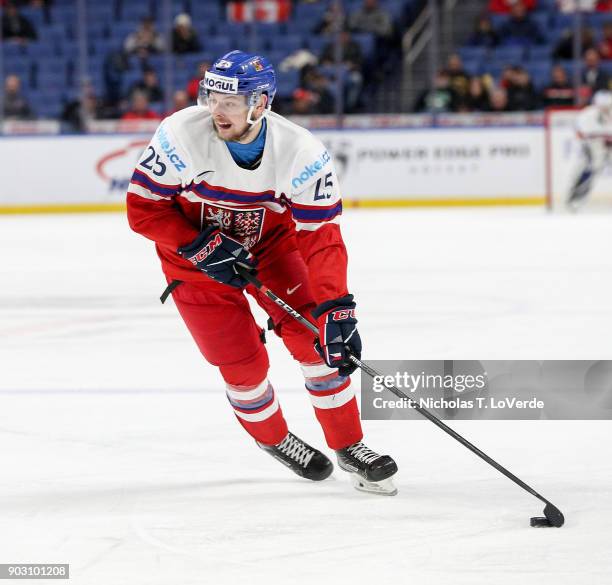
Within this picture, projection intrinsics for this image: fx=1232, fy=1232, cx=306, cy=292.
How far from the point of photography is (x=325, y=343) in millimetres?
2785

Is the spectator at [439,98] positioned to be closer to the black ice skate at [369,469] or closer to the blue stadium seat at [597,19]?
the blue stadium seat at [597,19]

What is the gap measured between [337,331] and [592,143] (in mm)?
8657

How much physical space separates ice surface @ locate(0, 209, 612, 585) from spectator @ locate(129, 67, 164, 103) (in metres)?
5.78

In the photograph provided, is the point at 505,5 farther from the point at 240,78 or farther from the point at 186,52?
the point at 240,78

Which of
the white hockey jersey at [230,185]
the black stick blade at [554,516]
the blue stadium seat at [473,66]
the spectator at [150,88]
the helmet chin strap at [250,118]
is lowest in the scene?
the black stick blade at [554,516]

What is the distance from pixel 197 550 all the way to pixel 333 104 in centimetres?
949

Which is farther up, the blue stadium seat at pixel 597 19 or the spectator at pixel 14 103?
the blue stadium seat at pixel 597 19

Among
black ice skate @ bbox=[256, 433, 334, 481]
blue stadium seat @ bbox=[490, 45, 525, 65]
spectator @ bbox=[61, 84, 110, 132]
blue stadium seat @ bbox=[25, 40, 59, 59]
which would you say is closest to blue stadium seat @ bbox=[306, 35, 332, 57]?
blue stadium seat @ bbox=[490, 45, 525, 65]

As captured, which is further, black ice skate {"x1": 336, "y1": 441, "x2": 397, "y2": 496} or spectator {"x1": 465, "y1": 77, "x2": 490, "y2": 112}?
spectator {"x1": 465, "y1": 77, "x2": 490, "y2": 112}

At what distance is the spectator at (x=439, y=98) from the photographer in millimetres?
11672

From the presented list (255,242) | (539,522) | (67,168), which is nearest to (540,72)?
(67,168)

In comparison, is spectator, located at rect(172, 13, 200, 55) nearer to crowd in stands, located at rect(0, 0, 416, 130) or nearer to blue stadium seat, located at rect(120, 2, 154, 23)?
crowd in stands, located at rect(0, 0, 416, 130)

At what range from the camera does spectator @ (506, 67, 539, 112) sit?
11.7 meters

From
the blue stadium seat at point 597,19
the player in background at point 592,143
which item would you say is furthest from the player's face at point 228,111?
the blue stadium seat at point 597,19
